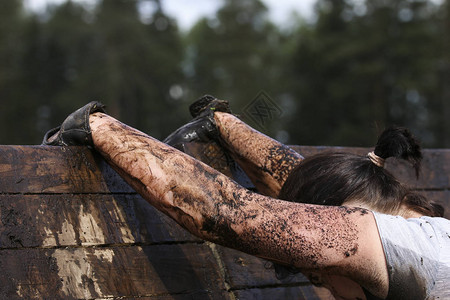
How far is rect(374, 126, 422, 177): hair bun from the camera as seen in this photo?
2154mm

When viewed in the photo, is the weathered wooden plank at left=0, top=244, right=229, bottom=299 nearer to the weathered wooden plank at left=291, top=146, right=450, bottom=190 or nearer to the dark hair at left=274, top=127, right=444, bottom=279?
the dark hair at left=274, top=127, right=444, bottom=279

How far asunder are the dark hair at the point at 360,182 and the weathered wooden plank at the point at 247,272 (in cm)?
31

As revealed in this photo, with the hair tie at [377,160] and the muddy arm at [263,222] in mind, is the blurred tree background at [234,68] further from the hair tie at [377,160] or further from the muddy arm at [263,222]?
the muddy arm at [263,222]

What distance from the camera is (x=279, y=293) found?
101 inches

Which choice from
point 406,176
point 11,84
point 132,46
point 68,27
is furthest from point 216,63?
point 406,176

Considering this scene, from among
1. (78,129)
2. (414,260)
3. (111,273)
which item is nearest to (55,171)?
(78,129)

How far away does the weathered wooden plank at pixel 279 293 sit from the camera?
247 cm

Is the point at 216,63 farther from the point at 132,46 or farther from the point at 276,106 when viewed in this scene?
the point at 276,106

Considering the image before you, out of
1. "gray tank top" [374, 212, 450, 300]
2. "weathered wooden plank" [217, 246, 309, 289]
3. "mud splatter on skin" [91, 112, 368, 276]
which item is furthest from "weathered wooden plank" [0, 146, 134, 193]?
"gray tank top" [374, 212, 450, 300]

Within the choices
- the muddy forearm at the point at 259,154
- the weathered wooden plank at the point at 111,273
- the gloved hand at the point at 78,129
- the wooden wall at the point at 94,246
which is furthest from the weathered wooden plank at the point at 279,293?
the gloved hand at the point at 78,129

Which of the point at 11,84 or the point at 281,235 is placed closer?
the point at 281,235

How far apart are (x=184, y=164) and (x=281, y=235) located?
44 cm

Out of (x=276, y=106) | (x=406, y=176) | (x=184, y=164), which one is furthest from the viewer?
(x=406, y=176)

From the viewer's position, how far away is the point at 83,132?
2.29 m
